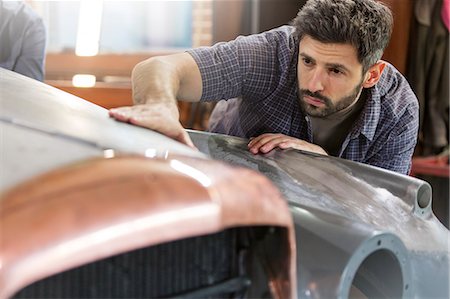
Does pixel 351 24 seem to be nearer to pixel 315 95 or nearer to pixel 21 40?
pixel 315 95

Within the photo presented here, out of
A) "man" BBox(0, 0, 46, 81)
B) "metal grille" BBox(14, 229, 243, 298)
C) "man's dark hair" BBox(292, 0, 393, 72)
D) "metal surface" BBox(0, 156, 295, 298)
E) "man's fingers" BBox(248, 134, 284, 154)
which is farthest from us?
"man" BBox(0, 0, 46, 81)

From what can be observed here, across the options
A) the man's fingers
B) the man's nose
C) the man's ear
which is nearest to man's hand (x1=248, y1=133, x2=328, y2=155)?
the man's fingers

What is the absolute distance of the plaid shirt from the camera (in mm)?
1416

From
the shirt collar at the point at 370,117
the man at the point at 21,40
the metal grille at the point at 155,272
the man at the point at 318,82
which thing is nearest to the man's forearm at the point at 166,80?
the man at the point at 318,82

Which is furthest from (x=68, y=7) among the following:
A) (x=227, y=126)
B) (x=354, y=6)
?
(x=354, y=6)

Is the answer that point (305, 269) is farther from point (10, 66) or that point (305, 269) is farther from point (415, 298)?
point (10, 66)

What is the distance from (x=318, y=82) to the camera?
52.7 inches

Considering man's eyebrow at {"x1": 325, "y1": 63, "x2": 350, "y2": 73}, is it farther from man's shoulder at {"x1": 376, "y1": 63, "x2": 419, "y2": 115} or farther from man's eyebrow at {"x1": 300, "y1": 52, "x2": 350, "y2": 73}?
man's shoulder at {"x1": 376, "y1": 63, "x2": 419, "y2": 115}

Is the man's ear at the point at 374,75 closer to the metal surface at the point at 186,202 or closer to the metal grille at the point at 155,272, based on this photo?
the metal surface at the point at 186,202

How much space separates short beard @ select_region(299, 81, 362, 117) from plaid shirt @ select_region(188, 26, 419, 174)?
0.03 meters

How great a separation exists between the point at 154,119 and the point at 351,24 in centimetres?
56

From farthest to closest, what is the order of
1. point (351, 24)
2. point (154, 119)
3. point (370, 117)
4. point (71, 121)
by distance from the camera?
point (370, 117) < point (351, 24) < point (154, 119) < point (71, 121)

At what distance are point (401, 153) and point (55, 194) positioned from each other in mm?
1085

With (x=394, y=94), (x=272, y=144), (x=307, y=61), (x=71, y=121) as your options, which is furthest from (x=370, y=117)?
(x=71, y=121)
